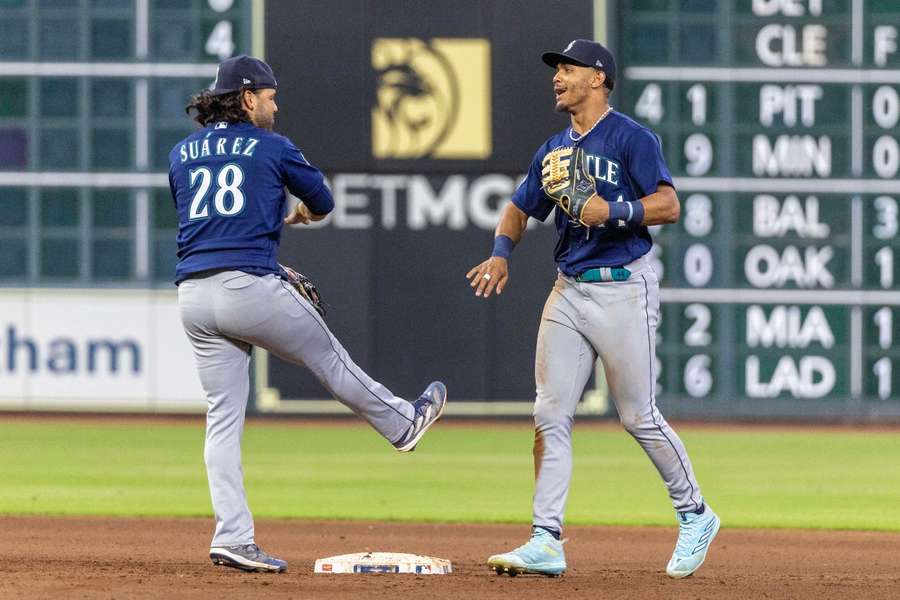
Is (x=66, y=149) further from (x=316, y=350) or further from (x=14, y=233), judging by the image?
(x=316, y=350)

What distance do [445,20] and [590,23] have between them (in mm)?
1259

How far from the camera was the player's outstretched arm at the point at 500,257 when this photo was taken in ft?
21.3

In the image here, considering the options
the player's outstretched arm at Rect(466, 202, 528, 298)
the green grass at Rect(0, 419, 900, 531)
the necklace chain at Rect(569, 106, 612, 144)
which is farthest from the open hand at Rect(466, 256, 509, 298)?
the green grass at Rect(0, 419, 900, 531)

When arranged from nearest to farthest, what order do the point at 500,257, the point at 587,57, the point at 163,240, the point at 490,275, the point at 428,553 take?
1. the point at 587,57
2. the point at 490,275
3. the point at 500,257
4. the point at 428,553
5. the point at 163,240

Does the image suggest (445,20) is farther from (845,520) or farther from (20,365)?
(845,520)

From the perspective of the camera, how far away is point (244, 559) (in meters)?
6.25

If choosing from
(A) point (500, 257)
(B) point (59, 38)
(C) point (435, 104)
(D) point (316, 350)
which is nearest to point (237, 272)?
(D) point (316, 350)

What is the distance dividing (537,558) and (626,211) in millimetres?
1294

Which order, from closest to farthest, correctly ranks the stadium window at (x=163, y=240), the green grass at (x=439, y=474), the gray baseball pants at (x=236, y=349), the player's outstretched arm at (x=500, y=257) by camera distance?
1. the gray baseball pants at (x=236, y=349)
2. the player's outstretched arm at (x=500, y=257)
3. the green grass at (x=439, y=474)
4. the stadium window at (x=163, y=240)

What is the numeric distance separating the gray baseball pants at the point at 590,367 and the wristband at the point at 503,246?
332mm

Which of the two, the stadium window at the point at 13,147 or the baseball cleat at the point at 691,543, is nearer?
the baseball cleat at the point at 691,543

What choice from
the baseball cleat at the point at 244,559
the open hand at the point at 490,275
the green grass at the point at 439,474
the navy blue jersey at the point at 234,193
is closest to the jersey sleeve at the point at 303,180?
the navy blue jersey at the point at 234,193

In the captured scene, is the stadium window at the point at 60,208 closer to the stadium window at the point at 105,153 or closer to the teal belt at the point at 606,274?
the stadium window at the point at 105,153

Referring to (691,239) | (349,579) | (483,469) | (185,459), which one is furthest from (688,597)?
(691,239)
